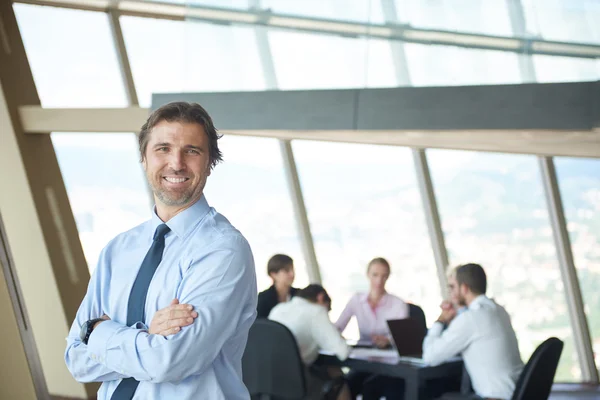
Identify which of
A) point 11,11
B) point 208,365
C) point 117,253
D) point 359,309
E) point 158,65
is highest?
point 11,11

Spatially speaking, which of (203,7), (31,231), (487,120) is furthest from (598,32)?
(31,231)

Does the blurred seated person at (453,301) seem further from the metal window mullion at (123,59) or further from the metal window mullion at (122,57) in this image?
the metal window mullion at (122,57)

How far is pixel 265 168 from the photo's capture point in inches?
331

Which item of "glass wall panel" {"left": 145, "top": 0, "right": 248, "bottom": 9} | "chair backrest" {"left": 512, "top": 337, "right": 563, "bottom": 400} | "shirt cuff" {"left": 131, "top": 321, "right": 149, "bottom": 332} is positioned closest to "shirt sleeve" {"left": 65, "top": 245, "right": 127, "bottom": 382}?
"shirt cuff" {"left": 131, "top": 321, "right": 149, "bottom": 332}

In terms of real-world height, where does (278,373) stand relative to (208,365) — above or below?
below

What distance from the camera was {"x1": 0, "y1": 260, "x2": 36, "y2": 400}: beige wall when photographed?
3.05 metres

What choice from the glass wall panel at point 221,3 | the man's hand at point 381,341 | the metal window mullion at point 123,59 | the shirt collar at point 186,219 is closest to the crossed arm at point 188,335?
the shirt collar at point 186,219

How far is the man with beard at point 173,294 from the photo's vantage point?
1562 mm

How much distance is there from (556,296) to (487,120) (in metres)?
4.04

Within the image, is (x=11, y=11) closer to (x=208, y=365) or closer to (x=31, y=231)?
(x=31, y=231)

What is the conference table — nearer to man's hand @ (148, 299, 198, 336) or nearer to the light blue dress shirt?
the light blue dress shirt

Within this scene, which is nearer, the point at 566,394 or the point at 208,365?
the point at 208,365

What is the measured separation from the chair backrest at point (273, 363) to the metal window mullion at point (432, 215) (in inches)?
163

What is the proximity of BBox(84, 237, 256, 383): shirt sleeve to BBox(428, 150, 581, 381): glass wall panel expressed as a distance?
6.71 m
